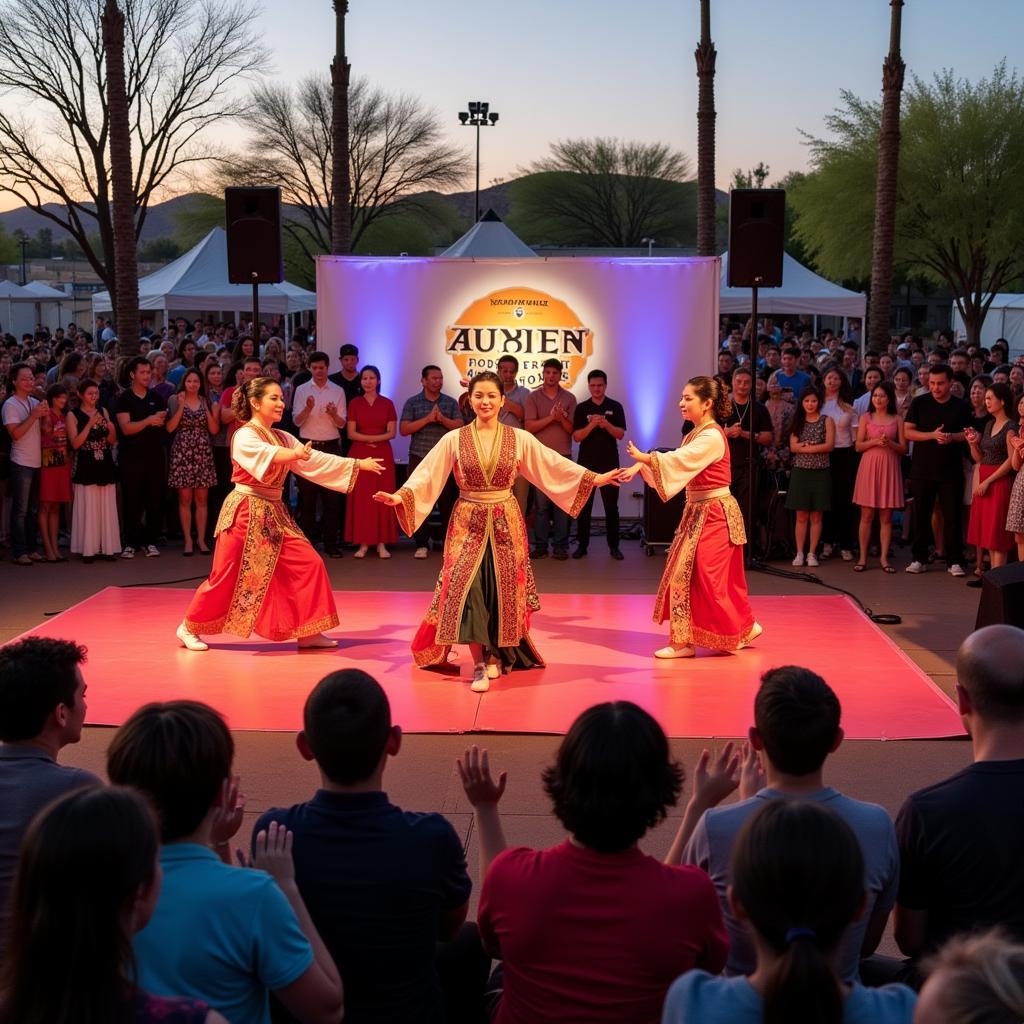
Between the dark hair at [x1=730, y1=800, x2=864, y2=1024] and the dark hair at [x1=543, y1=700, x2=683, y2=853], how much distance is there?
0.50 m

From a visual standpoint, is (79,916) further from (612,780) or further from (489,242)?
(489,242)

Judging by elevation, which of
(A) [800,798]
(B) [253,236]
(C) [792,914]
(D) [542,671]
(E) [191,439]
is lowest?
(D) [542,671]

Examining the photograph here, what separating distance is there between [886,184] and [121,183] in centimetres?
908

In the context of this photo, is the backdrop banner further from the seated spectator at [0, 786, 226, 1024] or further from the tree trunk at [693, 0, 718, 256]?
the seated spectator at [0, 786, 226, 1024]

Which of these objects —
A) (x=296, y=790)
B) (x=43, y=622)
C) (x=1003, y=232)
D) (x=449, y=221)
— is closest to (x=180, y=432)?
(x=43, y=622)

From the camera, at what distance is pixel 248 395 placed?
7207 mm

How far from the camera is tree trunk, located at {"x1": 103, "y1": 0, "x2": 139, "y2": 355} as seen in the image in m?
14.9

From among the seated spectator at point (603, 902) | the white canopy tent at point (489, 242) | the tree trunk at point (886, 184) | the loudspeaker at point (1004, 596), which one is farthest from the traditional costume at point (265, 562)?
the tree trunk at point (886, 184)

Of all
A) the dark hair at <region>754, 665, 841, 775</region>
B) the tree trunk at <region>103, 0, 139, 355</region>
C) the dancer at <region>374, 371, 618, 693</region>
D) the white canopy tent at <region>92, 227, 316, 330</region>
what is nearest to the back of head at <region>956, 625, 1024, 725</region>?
the dark hair at <region>754, 665, 841, 775</region>

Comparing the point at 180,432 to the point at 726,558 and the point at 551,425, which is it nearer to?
the point at 551,425

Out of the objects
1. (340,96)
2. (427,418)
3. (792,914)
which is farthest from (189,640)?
→ (340,96)

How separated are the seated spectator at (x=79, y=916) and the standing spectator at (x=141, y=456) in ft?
27.9

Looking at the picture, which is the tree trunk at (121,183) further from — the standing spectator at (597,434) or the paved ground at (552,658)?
the standing spectator at (597,434)

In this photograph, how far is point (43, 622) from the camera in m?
8.08
